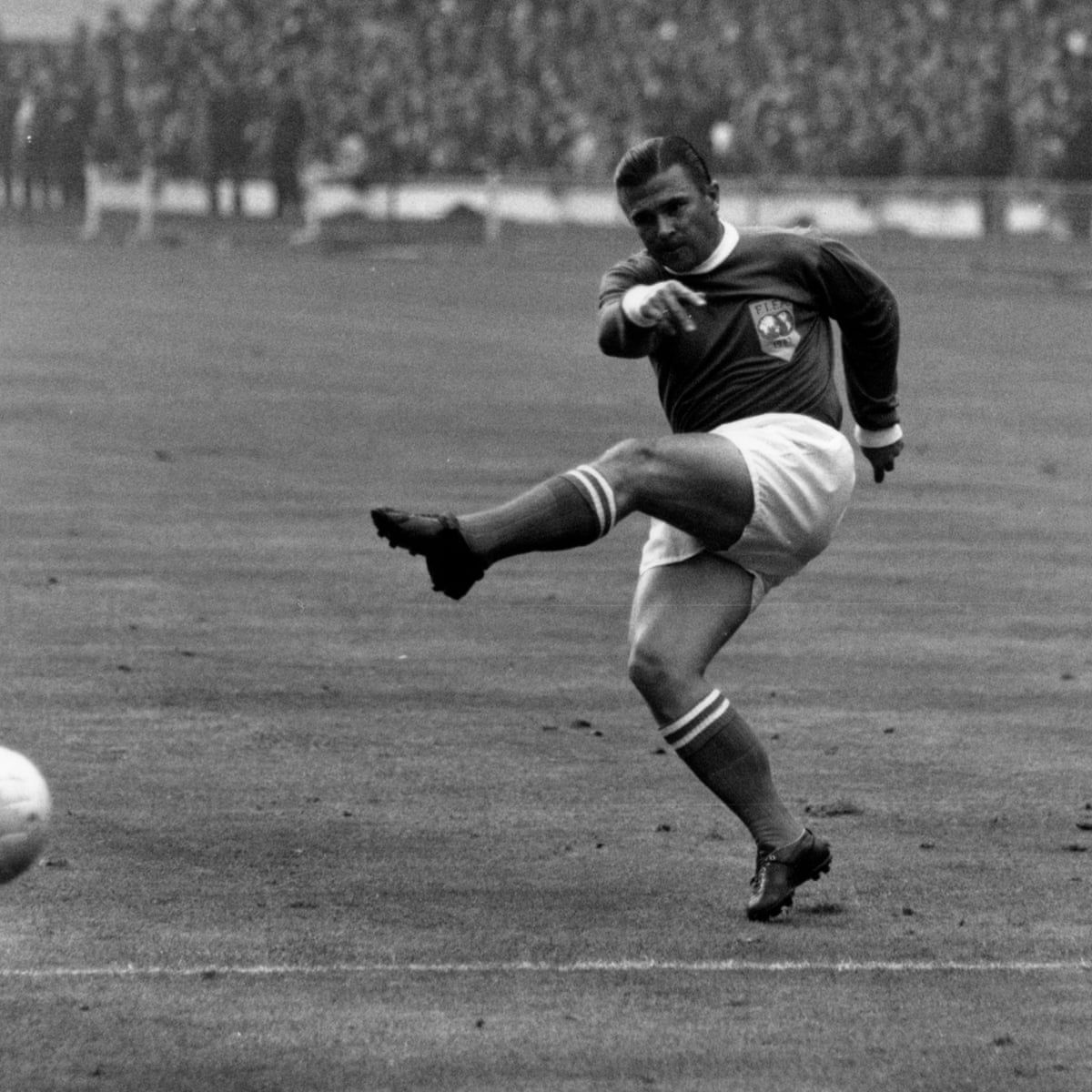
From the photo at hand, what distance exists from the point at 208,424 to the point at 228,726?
12.4 metres

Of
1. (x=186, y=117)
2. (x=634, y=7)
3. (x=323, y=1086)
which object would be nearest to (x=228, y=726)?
(x=323, y=1086)

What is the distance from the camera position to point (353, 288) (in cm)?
4497

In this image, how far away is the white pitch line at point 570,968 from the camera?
654 centimetres

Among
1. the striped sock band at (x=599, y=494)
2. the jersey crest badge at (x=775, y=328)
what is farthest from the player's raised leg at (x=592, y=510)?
the jersey crest badge at (x=775, y=328)

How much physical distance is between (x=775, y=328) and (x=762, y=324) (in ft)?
0.12

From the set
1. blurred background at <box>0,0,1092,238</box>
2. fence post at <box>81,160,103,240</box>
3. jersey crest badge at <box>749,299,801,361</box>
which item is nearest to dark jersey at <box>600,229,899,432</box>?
jersey crest badge at <box>749,299,801,361</box>

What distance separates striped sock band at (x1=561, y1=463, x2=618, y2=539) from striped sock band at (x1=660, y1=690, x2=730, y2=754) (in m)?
0.65

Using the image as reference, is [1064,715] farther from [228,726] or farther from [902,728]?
[228,726]

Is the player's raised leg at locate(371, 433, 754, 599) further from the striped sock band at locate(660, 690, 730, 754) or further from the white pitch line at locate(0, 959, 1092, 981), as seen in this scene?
the white pitch line at locate(0, 959, 1092, 981)

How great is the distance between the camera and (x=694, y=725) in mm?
7246

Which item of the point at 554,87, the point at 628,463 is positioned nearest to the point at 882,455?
the point at 628,463

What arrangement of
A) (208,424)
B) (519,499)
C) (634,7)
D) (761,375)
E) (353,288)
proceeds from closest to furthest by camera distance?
1. (519,499)
2. (761,375)
3. (208,424)
4. (353,288)
5. (634,7)

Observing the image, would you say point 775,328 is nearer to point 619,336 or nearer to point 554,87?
point 619,336

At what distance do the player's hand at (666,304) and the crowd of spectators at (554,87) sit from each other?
42.6 m
